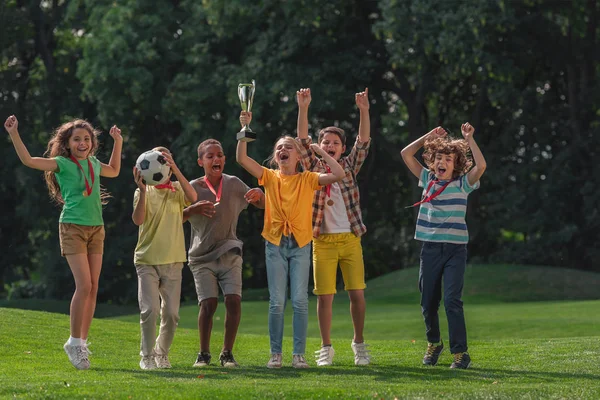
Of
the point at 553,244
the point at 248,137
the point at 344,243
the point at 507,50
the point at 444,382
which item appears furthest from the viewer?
A: the point at 553,244

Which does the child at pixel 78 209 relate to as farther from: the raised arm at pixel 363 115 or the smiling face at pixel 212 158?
the raised arm at pixel 363 115

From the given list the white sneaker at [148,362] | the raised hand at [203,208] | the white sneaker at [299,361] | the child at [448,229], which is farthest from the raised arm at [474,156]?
the white sneaker at [148,362]

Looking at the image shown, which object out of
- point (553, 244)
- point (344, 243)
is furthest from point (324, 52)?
point (344, 243)

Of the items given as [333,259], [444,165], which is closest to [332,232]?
[333,259]

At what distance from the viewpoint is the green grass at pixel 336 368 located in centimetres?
857

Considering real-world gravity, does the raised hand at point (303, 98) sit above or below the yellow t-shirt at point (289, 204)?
above

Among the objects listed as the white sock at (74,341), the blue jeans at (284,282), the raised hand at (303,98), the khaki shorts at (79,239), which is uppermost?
the raised hand at (303,98)

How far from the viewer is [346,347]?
13250 millimetres

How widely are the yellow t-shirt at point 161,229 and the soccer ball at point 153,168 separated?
0.65 feet

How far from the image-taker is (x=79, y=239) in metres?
10.0

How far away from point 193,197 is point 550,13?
21.3m

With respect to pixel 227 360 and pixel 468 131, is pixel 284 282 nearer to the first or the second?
pixel 227 360

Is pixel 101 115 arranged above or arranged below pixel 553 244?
above

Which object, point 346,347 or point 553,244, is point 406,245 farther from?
point 346,347
